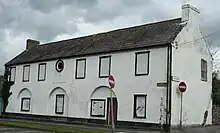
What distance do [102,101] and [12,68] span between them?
1488cm

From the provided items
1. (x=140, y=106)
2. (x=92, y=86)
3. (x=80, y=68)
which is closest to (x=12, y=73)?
(x=80, y=68)

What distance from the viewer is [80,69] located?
101 feet

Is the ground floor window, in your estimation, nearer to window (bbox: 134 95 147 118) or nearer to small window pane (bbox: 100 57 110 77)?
small window pane (bbox: 100 57 110 77)

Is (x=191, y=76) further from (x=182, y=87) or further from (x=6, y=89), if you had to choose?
(x=6, y=89)

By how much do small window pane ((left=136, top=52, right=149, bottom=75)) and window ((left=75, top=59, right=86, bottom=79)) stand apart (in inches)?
228

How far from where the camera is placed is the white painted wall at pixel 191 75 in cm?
2484

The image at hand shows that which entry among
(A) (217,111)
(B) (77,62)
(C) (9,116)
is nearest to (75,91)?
(B) (77,62)

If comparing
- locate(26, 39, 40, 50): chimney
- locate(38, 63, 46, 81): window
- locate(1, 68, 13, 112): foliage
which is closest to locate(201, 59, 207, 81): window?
locate(38, 63, 46, 81): window

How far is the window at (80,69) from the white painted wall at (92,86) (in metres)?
0.37

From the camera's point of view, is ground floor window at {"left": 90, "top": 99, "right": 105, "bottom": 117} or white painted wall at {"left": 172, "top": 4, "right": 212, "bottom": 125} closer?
white painted wall at {"left": 172, "top": 4, "right": 212, "bottom": 125}

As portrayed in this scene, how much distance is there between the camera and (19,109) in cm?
3678

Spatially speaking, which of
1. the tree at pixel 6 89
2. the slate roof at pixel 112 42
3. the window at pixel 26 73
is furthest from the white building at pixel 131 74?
the tree at pixel 6 89

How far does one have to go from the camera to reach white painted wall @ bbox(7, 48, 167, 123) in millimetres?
25031

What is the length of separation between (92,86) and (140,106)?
17.0 ft
